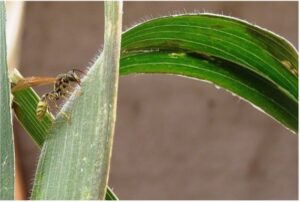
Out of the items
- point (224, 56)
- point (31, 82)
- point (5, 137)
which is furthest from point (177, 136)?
Result: point (5, 137)

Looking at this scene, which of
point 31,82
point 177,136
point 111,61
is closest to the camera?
point 111,61

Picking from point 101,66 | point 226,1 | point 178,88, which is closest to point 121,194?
point 178,88

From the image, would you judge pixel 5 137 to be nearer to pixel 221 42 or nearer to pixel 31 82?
pixel 31 82

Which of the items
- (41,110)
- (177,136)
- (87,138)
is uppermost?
(177,136)

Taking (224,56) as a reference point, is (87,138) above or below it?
below

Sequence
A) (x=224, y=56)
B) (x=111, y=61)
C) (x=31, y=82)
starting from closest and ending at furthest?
(x=111, y=61) → (x=31, y=82) → (x=224, y=56)

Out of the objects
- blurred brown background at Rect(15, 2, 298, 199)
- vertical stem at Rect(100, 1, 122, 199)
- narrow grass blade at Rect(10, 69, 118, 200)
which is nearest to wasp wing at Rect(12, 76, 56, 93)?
narrow grass blade at Rect(10, 69, 118, 200)

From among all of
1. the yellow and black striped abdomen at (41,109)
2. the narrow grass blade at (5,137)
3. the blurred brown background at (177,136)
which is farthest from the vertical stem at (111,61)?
the blurred brown background at (177,136)
